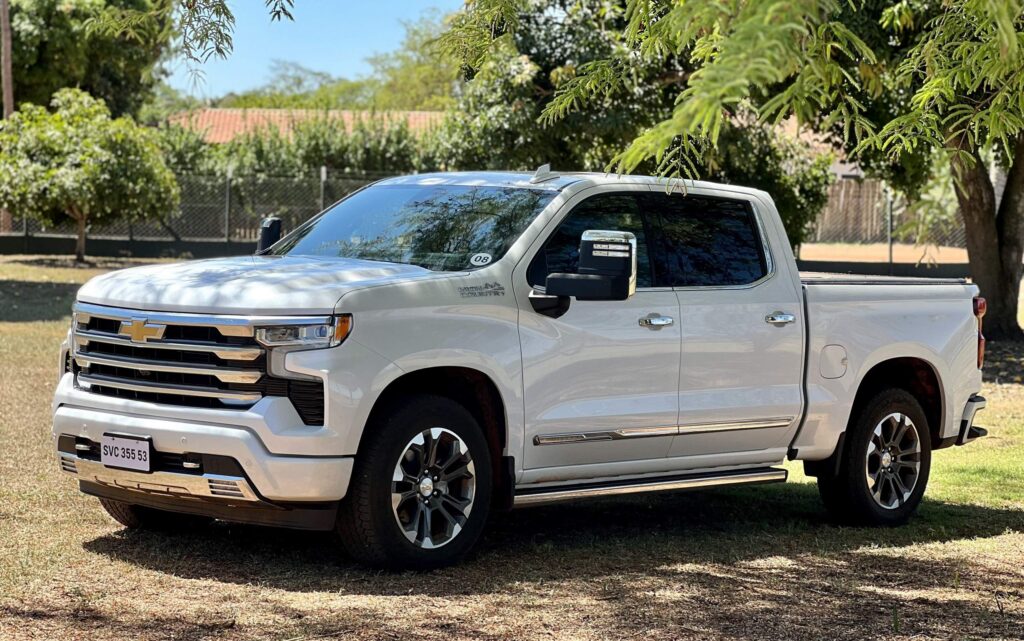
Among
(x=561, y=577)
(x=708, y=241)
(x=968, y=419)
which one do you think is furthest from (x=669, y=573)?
(x=968, y=419)

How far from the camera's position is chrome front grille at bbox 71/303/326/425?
6.68 meters

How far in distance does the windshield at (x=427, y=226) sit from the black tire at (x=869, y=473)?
256 cm

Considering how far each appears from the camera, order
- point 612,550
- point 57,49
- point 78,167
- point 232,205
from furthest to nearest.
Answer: point 57,49
point 232,205
point 78,167
point 612,550

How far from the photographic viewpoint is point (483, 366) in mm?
7191

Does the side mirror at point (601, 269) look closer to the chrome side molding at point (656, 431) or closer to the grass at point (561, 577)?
the chrome side molding at point (656, 431)

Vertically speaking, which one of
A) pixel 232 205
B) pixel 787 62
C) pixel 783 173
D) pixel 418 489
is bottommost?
pixel 418 489

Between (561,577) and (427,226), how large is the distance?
6.49 ft

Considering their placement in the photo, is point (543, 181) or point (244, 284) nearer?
point (244, 284)

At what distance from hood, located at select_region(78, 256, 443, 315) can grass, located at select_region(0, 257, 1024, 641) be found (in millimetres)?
1264

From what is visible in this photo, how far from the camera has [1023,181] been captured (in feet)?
67.5

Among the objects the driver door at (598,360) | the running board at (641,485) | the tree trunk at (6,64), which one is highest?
the tree trunk at (6,64)

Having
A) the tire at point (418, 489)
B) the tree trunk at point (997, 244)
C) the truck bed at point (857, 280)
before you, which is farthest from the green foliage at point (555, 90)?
the tire at point (418, 489)

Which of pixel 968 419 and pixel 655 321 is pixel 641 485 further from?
pixel 968 419

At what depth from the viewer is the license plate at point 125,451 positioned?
680 cm
